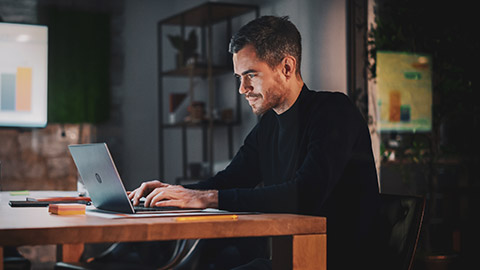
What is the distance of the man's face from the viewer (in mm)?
1880

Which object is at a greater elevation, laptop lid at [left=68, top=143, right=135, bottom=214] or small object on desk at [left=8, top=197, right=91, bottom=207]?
laptop lid at [left=68, top=143, right=135, bottom=214]

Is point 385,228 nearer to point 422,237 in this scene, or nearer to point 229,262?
point 229,262

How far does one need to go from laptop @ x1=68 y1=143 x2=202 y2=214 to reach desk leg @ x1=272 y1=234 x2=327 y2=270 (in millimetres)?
267

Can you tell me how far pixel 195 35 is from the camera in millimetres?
4578

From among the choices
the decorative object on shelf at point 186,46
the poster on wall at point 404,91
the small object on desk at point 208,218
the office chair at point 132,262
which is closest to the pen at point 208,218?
the small object on desk at point 208,218

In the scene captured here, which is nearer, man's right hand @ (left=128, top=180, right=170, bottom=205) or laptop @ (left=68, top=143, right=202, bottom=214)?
laptop @ (left=68, top=143, right=202, bottom=214)

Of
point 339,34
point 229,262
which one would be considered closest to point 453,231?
point 339,34

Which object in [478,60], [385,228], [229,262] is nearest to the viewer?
[385,228]

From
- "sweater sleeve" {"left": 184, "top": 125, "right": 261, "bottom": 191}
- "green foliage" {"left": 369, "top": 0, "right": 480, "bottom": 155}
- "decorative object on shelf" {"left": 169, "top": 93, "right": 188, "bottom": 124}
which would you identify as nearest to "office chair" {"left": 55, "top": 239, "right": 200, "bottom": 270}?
"sweater sleeve" {"left": 184, "top": 125, "right": 261, "bottom": 191}

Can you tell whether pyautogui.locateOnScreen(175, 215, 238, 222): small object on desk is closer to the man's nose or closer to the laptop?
the laptop

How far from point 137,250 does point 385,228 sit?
1262 millimetres

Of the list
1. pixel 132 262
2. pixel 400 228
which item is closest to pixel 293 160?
pixel 400 228

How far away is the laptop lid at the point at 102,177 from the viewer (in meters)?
1.43

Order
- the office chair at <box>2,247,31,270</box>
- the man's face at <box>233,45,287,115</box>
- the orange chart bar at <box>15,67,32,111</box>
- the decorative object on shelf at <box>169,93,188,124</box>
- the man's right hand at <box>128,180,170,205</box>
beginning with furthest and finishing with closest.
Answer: the decorative object on shelf at <box>169,93,188,124</box> < the orange chart bar at <box>15,67,32,111</box> < the office chair at <box>2,247,31,270</box> < the man's face at <box>233,45,287,115</box> < the man's right hand at <box>128,180,170,205</box>
